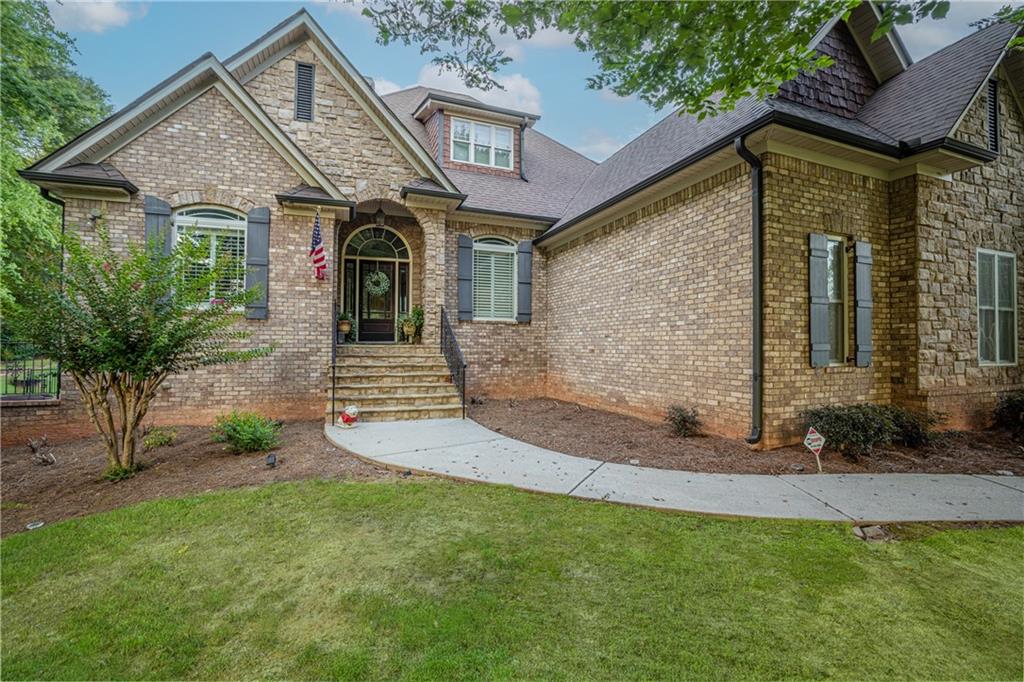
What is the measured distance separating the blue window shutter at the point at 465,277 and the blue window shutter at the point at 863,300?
24.8 ft

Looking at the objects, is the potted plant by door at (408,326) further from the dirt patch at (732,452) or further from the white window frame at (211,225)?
the dirt patch at (732,452)

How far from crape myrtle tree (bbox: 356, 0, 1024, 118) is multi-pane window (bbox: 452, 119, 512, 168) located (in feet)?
23.6

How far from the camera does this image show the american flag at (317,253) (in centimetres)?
804

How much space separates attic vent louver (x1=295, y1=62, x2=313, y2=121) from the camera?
913cm

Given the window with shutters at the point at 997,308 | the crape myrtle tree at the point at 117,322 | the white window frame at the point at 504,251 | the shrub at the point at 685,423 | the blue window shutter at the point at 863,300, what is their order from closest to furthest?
the crape myrtle tree at the point at 117,322, the blue window shutter at the point at 863,300, the shrub at the point at 685,423, the window with shutters at the point at 997,308, the white window frame at the point at 504,251

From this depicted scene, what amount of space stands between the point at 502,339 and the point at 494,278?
1.65 m

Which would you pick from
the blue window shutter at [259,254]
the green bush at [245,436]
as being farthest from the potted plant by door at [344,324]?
the green bush at [245,436]

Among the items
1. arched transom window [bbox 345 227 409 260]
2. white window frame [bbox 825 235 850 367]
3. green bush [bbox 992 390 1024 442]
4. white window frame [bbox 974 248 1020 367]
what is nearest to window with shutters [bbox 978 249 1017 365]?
white window frame [bbox 974 248 1020 367]

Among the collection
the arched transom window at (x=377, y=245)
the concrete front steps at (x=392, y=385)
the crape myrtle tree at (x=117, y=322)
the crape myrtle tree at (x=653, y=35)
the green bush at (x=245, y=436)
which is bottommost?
the green bush at (x=245, y=436)

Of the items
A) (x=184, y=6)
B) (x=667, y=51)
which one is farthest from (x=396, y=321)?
(x=667, y=51)

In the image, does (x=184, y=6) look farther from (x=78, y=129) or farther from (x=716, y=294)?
(x=78, y=129)

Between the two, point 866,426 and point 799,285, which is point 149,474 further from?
point 866,426

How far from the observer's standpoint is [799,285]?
229 inches

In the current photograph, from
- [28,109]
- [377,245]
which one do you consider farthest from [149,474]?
[28,109]
